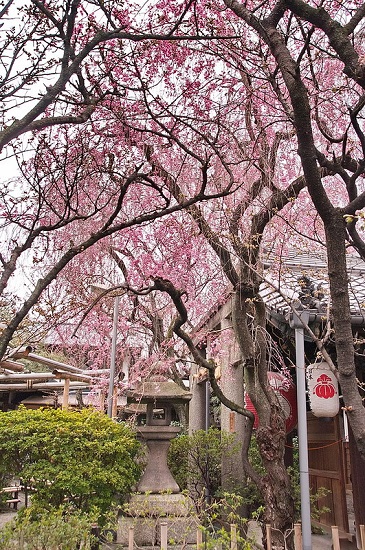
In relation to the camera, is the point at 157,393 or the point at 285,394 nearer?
the point at 285,394

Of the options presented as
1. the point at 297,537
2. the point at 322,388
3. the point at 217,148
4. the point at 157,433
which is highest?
the point at 217,148

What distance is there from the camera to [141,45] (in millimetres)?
4883

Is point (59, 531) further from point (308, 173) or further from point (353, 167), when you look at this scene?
point (353, 167)

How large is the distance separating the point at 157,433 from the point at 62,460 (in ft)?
7.56

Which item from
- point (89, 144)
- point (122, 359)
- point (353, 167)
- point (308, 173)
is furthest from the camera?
point (122, 359)

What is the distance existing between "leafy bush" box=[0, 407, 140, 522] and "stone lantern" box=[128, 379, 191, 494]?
4.40 feet

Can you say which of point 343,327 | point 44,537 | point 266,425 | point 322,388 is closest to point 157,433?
point 266,425

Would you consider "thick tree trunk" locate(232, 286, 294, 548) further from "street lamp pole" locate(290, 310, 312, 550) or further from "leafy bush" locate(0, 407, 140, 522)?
"leafy bush" locate(0, 407, 140, 522)

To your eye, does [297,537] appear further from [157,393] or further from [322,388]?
[157,393]

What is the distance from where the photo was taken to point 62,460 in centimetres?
564

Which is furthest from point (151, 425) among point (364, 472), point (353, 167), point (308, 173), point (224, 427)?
point (308, 173)

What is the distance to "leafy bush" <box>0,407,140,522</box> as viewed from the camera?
18.2 ft

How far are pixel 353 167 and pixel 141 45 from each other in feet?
8.03

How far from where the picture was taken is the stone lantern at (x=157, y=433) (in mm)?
7457
